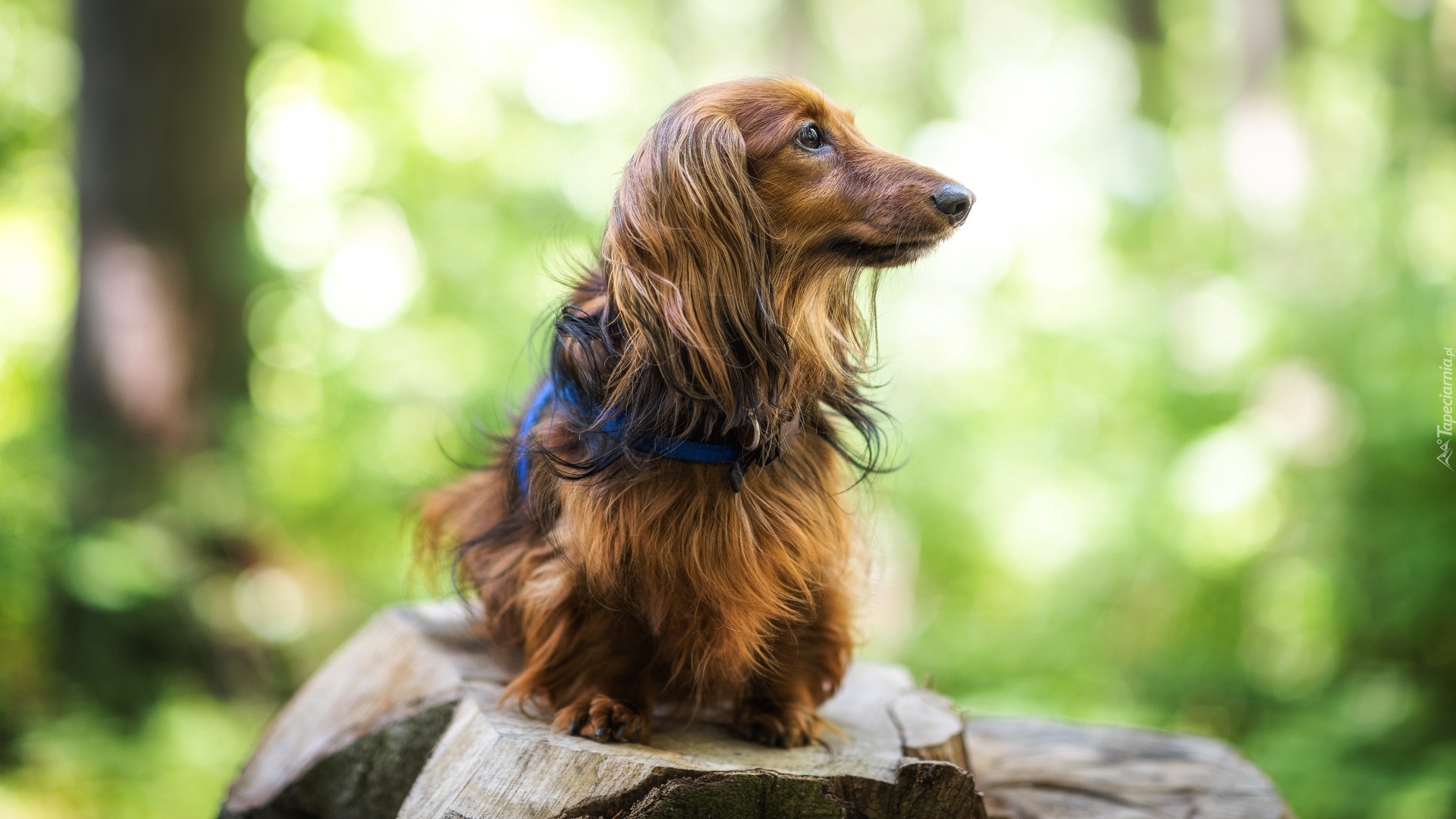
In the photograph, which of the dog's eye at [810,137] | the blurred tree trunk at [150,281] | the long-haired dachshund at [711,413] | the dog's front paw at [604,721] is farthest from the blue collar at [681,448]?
the blurred tree trunk at [150,281]

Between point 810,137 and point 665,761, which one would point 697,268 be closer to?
point 810,137

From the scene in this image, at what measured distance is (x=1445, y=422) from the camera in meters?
4.67

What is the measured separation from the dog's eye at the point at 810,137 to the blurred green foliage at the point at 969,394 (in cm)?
94

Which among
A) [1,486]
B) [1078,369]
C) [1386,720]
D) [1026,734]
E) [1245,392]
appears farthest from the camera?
[1078,369]

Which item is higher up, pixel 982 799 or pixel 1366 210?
pixel 1366 210

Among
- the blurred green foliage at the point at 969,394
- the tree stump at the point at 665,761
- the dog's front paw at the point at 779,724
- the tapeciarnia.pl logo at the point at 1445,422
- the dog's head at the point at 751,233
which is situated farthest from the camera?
the blurred green foliage at the point at 969,394

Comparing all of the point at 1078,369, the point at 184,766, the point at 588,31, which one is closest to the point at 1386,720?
the point at 1078,369

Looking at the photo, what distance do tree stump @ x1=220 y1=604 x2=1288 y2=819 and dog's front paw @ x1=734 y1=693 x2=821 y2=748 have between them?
0.04 m

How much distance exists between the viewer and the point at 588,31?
9.79 meters

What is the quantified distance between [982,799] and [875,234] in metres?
1.14

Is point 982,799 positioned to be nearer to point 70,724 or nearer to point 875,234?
point 875,234

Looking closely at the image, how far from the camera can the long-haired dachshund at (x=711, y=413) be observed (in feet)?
7.34

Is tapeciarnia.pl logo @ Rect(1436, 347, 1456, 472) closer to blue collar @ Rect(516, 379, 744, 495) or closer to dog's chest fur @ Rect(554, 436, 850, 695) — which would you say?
dog's chest fur @ Rect(554, 436, 850, 695)

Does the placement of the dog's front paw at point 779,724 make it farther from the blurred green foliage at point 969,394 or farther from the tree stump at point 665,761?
the blurred green foliage at point 969,394
